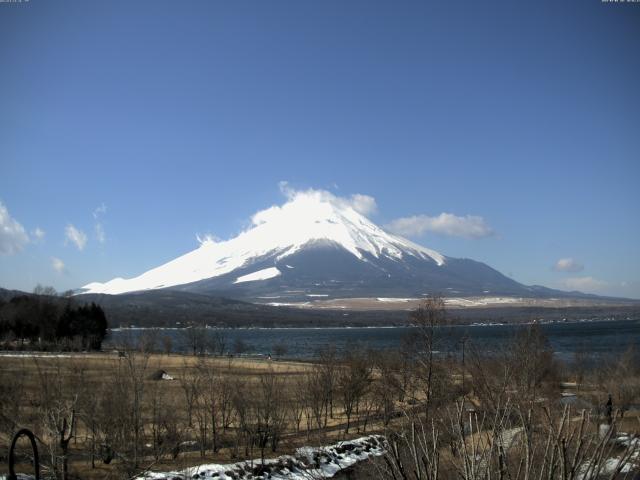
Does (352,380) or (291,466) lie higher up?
(352,380)

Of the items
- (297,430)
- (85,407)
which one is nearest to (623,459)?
(85,407)

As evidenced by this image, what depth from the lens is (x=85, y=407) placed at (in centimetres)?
2014

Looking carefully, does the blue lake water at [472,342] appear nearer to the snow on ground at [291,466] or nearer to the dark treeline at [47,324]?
the dark treeline at [47,324]

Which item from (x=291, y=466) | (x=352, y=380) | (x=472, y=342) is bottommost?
(x=291, y=466)

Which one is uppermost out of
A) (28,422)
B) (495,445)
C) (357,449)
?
(495,445)

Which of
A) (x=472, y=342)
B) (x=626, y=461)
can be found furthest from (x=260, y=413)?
(x=626, y=461)

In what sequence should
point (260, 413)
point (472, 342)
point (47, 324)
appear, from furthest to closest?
point (47, 324)
point (472, 342)
point (260, 413)

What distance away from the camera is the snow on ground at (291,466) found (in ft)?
64.8

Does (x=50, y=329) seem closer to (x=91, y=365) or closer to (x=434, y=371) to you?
(x=91, y=365)

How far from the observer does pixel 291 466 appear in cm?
2292

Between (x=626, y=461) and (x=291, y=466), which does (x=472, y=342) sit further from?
(x=626, y=461)

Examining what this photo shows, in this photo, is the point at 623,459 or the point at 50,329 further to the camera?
the point at 50,329

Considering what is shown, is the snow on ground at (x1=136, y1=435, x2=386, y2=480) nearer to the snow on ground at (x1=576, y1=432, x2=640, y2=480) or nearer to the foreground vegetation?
the foreground vegetation

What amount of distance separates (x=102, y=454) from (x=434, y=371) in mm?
20733
